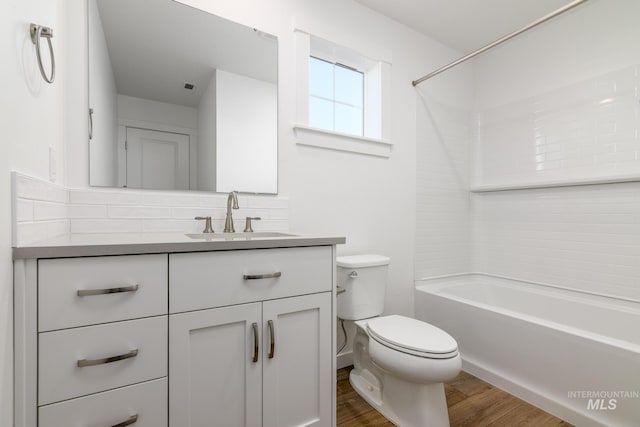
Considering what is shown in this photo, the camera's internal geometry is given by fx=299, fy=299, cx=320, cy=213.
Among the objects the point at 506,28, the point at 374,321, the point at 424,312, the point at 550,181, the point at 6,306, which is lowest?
the point at 424,312

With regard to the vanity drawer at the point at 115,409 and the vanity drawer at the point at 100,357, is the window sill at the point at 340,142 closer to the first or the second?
the vanity drawer at the point at 100,357

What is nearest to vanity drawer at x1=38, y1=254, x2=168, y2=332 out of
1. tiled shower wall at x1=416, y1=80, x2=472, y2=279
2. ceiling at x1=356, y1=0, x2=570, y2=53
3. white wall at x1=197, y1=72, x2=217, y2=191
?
white wall at x1=197, y1=72, x2=217, y2=191

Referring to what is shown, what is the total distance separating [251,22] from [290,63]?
29 centimetres

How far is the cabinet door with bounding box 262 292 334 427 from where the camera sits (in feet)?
3.61

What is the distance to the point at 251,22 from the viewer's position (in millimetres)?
1667

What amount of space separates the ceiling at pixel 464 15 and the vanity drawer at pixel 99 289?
2.14m

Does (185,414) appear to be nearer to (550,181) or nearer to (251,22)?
(251,22)

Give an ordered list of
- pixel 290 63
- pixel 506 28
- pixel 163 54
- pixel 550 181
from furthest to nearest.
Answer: pixel 506 28 < pixel 550 181 < pixel 290 63 < pixel 163 54

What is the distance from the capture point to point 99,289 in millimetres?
825

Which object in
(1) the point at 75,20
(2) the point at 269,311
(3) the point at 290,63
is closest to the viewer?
(2) the point at 269,311

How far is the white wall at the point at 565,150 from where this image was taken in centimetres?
191

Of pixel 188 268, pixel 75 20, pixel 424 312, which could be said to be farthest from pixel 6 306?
pixel 424 312

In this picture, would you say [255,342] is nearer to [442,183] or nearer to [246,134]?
[246,134]

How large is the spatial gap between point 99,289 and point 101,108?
95cm
